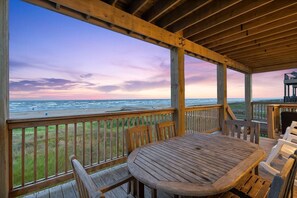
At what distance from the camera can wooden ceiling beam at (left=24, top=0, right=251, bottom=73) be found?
211 cm

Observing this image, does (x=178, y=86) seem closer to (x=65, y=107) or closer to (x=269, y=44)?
(x=269, y=44)

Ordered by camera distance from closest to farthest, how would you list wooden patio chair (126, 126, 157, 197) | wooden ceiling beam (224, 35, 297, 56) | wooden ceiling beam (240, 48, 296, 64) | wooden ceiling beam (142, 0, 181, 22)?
wooden patio chair (126, 126, 157, 197) < wooden ceiling beam (142, 0, 181, 22) < wooden ceiling beam (224, 35, 297, 56) < wooden ceiling beam (240, 48, 296, 64)

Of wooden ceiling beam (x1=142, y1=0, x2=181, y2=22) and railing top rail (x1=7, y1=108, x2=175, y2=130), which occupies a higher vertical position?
wooden ceiling beam (x1=142, y1=0, x2=181, y2=22)

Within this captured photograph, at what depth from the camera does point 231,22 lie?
10.4 ft

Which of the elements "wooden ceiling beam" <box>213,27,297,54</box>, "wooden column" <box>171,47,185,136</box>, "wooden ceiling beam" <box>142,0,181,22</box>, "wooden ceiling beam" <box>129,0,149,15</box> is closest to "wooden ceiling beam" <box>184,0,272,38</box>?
"wooden column" <box>171,47,185,136</box>

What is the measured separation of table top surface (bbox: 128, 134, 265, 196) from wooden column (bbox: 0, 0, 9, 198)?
146 cm

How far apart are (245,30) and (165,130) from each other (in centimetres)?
292

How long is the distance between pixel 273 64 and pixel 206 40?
167 inches

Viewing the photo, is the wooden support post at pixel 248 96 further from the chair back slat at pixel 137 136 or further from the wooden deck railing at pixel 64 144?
the chair back slat at pixel 137 136

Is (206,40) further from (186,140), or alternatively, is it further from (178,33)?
(186,140)

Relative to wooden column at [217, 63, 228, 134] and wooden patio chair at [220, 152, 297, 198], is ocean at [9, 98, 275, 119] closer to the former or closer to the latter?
wooden column at [217, 63, 228, 134]

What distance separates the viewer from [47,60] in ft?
26.1

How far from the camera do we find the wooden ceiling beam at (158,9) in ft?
7.98

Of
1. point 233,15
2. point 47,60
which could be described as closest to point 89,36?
point 47,60
